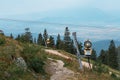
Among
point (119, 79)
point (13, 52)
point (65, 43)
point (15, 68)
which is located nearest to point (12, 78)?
point (15, 68)

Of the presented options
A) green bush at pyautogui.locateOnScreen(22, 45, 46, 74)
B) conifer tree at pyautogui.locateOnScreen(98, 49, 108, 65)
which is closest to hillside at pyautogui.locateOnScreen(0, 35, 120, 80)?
green bush at pyautogui.locateOnScreen(22, 45, 46, 74)

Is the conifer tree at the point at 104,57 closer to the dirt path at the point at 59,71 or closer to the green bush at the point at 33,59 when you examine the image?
the dirt path at the point at 59,71

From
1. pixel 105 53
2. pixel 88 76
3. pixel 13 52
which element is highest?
pixel 13 52

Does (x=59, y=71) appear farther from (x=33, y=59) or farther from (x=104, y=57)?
(x=104, y=57)

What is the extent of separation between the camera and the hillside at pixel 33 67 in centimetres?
1911

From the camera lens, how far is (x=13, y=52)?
20.6 metres

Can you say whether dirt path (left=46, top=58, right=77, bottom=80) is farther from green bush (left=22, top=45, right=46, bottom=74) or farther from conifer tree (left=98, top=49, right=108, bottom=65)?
conifer tree (left=98, top=49, right=108, bottom=65)

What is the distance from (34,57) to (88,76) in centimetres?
301

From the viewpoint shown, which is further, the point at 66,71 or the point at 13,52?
the point at 66,71

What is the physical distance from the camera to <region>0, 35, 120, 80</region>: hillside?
19.1 meters

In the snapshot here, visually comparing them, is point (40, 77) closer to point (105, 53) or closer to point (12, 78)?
point (12, 78)

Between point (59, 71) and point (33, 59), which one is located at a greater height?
point (33, 59)

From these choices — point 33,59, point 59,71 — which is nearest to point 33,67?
point 33,59

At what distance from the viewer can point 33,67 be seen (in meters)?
21.3
